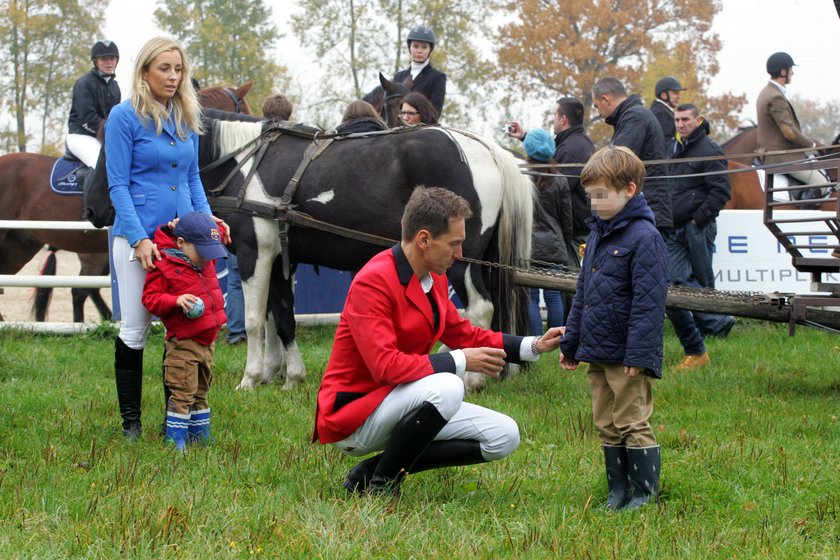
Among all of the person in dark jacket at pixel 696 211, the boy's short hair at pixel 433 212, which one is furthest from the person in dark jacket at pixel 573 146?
the boy's short hair at pixel 433 212

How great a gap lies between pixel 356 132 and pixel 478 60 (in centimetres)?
2375

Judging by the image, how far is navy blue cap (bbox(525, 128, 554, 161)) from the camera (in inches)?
339

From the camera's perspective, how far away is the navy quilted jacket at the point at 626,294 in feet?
13.7

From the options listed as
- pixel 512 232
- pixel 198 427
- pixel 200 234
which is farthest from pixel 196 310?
pixel 512 232

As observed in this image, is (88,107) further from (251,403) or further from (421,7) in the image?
(421,7)

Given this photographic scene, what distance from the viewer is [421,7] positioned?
3014cm

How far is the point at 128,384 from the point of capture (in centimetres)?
554

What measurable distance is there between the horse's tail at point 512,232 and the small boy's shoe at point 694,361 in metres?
1.50

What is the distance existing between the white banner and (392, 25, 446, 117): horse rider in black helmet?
350cm

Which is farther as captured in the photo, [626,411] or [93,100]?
[93,100]

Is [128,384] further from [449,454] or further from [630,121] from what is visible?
[630,121]

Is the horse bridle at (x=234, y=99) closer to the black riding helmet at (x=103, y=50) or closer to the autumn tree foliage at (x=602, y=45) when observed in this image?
the black riding helmet at (x=103, y=50)

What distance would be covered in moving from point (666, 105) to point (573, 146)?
1.84 meters

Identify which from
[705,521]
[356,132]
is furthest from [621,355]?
[356,132]
